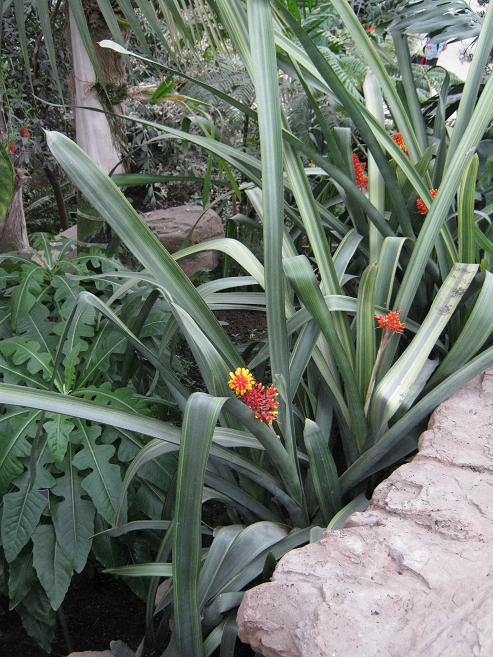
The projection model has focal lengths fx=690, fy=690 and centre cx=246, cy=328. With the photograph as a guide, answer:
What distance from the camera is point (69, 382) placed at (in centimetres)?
159

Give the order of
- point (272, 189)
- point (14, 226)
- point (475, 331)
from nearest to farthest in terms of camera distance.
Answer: point (272, 189), point (475, 331), point (14, 226)

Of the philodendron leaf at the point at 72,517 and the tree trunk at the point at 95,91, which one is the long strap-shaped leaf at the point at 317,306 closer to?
the philodendron leaf at the point at 72,517

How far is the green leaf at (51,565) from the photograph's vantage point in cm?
141

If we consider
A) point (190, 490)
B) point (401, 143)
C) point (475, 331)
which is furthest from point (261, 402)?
point (401, 143)

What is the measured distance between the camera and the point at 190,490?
3.08 ft

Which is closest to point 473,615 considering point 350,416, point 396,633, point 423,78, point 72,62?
point 396,633

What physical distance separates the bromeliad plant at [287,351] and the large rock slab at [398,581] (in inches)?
6.0

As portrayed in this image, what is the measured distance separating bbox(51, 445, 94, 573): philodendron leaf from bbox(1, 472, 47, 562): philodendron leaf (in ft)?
0.13

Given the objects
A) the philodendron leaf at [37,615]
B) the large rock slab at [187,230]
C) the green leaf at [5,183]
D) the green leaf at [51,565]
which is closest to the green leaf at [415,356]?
the green leaf at [51,565]

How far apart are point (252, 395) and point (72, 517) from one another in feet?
2.14

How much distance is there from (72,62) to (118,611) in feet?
5.87

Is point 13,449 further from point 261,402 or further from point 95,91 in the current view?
point 95,91

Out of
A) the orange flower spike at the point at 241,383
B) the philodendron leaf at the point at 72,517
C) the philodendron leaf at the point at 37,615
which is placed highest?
the orange flower spike at the point at 241,383

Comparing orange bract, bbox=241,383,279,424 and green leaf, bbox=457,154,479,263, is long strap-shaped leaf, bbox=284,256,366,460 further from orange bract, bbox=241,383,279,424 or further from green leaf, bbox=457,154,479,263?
green leaf, bbox=457,154,479,263
